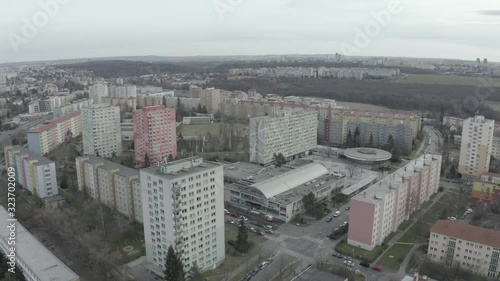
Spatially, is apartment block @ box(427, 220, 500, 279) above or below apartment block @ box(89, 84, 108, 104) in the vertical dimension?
below

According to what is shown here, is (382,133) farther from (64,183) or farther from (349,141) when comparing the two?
(64,183)

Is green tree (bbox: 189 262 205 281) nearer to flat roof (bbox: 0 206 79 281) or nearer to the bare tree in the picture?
flat roof (bbox: 0 206 79 281)

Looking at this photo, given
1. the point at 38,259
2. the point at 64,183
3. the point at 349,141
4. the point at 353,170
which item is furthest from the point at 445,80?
the point at 38,259

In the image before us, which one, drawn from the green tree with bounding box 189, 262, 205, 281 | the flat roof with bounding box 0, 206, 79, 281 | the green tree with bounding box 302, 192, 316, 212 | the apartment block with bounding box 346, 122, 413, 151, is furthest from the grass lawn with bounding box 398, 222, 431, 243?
the apartment block with bounding box 346, 122, 413, 151

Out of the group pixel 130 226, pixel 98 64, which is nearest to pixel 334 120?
pixel 130 226

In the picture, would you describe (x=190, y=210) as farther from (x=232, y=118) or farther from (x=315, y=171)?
(x=232, y=118)

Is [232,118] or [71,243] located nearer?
[71,243]

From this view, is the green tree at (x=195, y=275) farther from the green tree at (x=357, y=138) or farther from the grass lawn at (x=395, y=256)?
the green tree at (x=357, y=138)
